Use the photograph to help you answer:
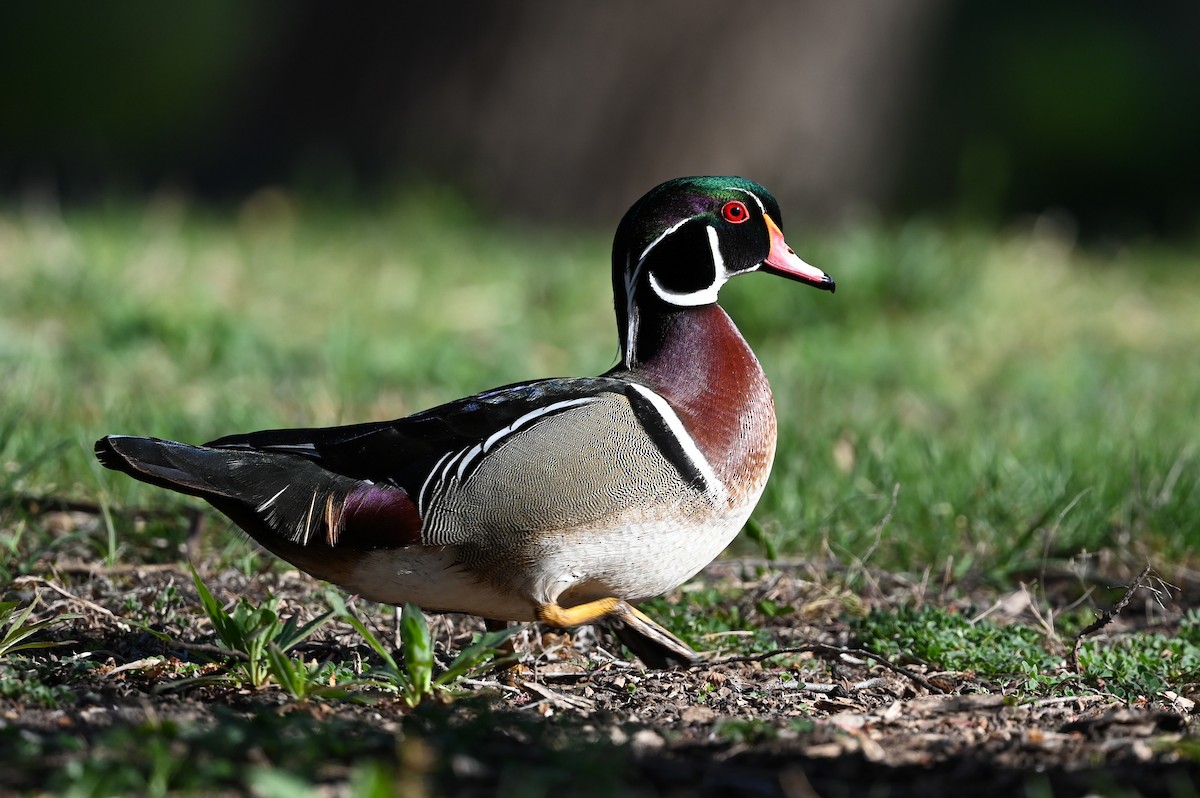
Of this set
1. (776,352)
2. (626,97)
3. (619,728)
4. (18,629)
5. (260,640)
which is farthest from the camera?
(626,97)

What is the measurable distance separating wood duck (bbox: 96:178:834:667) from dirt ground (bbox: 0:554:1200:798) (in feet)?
0.71

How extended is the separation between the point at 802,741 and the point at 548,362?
157 inches

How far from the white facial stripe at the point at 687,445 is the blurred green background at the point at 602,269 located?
28.6 inches

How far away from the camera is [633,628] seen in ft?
11.1

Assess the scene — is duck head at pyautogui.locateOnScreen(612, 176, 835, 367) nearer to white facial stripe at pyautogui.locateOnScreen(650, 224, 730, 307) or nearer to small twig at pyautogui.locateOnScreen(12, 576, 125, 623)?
white facial stripe at pyautogui.locateOnScreen(650, 224, 730, 307)

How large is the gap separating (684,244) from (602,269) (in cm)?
432

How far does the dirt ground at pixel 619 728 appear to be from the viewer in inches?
96.4

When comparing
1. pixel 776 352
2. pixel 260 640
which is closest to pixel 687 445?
pixel 260 640

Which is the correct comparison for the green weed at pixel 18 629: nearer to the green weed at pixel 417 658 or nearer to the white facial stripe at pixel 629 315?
the green weed at pixel 417 658

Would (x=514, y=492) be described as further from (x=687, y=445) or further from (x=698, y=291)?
(x=698, y=291)

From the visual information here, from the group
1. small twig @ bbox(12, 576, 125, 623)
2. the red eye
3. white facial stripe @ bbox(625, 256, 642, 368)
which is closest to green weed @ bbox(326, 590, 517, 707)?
small twig @ bbox(12, 576, 125, 623)

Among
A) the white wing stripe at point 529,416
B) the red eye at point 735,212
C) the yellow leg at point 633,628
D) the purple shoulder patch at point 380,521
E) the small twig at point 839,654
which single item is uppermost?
the red eye at point 735,212

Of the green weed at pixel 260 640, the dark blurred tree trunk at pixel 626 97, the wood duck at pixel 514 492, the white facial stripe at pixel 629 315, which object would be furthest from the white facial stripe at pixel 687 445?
the dark blurred tree trunk at pixel 626 97

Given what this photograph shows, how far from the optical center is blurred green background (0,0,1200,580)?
4.65 metres
